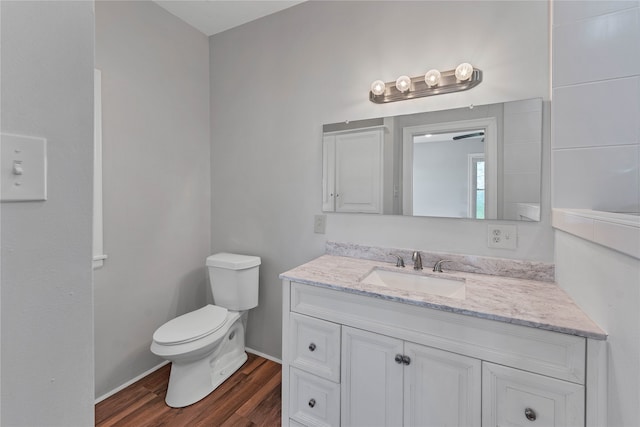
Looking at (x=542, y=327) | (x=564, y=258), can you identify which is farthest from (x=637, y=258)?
(x=564, y=258)

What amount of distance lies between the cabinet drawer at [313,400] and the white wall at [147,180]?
3.98 ft

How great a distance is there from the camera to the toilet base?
166 cm

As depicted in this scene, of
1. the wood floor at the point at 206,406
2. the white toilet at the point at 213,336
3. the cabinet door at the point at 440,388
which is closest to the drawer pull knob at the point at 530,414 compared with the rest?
the cabinet door at the point at 440,388

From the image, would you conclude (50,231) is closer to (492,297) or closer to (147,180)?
(492,297)

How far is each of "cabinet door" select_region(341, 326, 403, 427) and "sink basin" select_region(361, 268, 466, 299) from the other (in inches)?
11.5

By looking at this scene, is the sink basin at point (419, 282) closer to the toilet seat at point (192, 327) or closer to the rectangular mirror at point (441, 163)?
the rectangular mirror at point (441, 163)

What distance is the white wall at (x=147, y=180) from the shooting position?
172 centimetres

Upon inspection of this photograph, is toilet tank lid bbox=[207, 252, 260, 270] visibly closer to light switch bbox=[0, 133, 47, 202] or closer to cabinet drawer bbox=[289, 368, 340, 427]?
cabinet drawer bbox=[289, 368, 340, 427]

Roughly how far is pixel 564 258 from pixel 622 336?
515 millimetres

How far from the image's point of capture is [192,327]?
1700 millimetres

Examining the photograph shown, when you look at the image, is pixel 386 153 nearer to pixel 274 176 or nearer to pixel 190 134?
pixel 274 176

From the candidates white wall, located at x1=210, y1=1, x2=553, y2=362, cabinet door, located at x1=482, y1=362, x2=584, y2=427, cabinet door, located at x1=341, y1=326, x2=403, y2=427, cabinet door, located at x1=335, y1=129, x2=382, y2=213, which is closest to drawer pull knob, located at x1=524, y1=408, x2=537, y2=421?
cabinet door, located at x1=482, y1=362, x2=584, y2=427

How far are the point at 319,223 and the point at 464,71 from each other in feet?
3.89

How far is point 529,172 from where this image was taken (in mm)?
1345
